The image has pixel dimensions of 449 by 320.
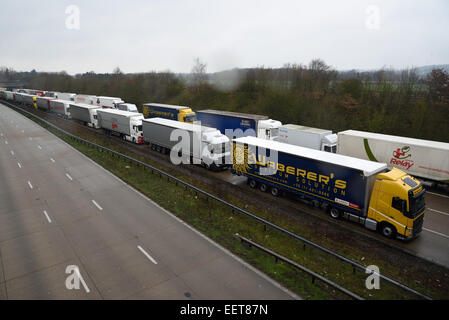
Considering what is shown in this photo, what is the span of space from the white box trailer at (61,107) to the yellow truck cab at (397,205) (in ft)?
181

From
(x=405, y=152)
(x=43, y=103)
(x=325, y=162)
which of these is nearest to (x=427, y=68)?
Result: (x=405, y=152)

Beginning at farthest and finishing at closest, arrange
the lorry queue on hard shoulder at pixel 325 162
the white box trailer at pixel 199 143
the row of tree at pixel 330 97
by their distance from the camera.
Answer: the row of tree at pixel 330 97 → the white box trailer at pixel 199 143 → the lorry queue on hard shoulder at pixel 325 162

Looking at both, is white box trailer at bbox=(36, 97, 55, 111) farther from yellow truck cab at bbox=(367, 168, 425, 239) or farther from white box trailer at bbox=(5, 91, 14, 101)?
yellow truck cab at bbox=(367, 168, 425, 239)

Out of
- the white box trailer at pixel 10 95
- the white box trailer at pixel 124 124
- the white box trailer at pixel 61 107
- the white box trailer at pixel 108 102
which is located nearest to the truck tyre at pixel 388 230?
the white box trailer at pixel 124 124

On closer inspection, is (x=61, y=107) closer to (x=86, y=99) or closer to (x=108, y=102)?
(x=86, y=99)

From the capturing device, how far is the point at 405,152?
68.5 feet

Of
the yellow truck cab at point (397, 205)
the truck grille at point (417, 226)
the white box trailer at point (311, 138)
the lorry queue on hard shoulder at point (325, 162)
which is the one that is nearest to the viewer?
the yellow truck cab at point (397, 205)

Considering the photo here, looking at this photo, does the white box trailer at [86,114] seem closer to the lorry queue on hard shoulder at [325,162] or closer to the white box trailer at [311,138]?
the lorry queue on hard shoulder at [325,162]

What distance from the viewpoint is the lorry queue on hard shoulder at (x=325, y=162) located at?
547 inches

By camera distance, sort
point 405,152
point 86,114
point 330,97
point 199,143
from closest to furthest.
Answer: point 405,152, point 199,143, point 330,97, point 86,114

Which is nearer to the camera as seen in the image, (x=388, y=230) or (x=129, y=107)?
(x=388, y=230)

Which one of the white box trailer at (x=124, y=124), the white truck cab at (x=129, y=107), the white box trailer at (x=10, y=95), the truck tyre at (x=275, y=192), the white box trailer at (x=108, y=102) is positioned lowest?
the truck tyre at (x=275, y=192)

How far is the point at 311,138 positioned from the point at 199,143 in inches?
397

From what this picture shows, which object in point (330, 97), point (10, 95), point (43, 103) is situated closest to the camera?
point (330, 97)
